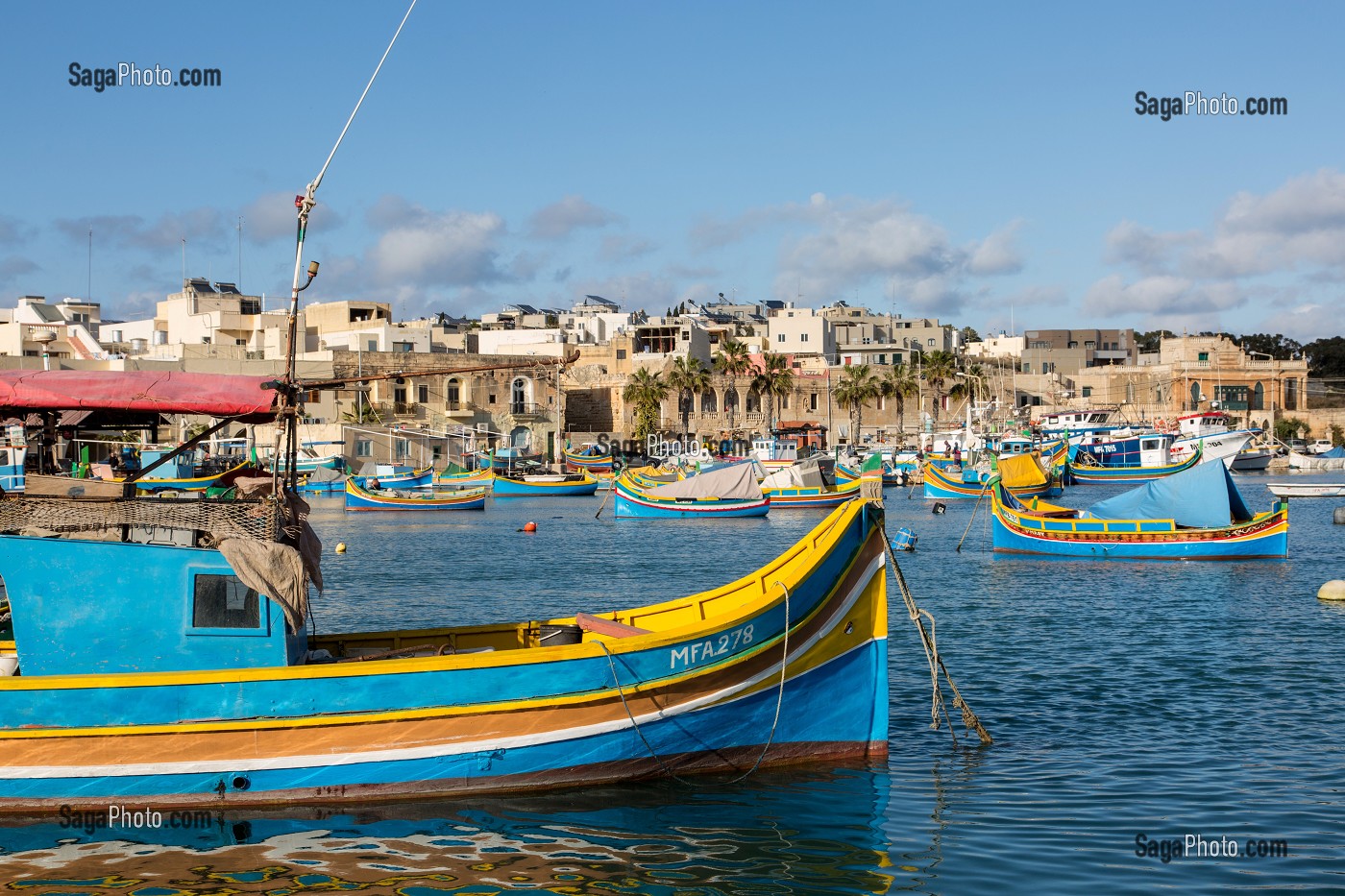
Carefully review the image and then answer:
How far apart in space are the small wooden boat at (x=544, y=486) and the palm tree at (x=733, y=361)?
2322 centimetres

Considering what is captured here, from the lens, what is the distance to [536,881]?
11.3 meters

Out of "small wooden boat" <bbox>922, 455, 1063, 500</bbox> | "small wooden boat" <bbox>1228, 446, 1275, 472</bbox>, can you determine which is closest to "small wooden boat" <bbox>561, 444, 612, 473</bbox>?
"small wooden boat" <bbox>922, 455, 1063, 500</bbox>

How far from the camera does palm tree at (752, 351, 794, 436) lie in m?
98.2

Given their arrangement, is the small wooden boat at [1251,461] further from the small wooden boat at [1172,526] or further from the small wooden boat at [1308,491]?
the small wooden boat at [1172,526]

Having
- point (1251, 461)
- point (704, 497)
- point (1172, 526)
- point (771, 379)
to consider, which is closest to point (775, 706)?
point (1172, 526)

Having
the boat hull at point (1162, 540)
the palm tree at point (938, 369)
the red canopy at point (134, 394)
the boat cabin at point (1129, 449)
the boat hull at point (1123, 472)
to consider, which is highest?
the palm tree at point (938, 369)

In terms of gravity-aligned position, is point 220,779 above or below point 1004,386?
below

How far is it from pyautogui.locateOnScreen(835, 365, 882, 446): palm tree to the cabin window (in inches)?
3604

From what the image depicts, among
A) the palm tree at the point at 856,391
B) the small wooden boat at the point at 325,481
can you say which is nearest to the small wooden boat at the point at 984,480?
the palm tree at the point at 856,391

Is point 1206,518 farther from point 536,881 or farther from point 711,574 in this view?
point 536,881

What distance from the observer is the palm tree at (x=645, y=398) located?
9600 cm

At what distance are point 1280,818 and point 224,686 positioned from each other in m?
10.2

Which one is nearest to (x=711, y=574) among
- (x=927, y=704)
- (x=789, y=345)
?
(x=927, y=704)

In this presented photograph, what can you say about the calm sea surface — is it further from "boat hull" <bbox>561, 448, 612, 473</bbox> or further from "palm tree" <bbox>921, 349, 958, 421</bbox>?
"palm tree" <bbox>921, 349, 958, 421</bbox>
